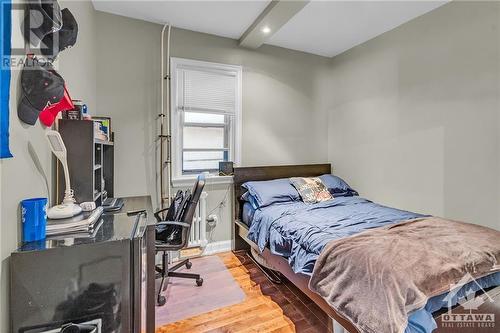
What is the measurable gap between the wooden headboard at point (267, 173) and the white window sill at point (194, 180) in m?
0.10

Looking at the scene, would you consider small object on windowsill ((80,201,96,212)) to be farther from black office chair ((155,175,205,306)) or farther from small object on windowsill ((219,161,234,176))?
small object on windowsill ((219,161,234,176))

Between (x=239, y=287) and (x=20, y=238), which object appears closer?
(x=20, y=238)

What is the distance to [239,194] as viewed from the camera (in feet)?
10.5

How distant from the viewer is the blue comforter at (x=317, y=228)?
4.32 ft

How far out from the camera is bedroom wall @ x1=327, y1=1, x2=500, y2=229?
2.22m

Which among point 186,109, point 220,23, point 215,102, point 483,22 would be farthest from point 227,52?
point 483,22

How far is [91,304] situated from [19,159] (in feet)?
2.29

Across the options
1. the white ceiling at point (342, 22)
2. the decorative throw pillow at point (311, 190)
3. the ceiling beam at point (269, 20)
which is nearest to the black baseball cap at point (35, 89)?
the ceiling beam at point (269, 20)

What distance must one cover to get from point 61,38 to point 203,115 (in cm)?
193

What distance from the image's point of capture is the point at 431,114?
262 centimetres

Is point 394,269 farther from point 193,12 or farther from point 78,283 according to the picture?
point 193,12

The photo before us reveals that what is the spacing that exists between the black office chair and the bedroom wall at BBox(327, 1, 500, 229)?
2.32 meters

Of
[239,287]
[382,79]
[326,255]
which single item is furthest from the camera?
[382,79]

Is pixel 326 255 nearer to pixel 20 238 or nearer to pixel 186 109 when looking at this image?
pixel 20 238
